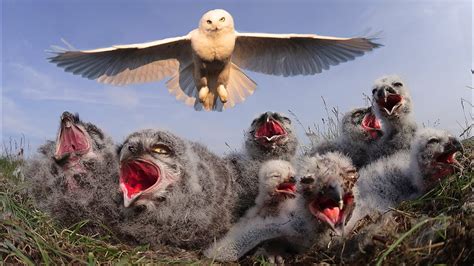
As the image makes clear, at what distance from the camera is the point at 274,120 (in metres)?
4.36

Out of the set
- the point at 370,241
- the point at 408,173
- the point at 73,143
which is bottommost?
the point at 370,241

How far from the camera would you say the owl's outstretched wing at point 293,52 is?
739 cm

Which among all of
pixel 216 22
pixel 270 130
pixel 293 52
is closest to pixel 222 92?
pixel 216 22

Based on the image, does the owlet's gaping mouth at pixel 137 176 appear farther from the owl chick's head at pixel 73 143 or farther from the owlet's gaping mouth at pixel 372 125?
the owlet's gaping mouth at pixel 372 125

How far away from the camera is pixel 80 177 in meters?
3.29

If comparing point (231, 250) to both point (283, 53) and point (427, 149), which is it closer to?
point (427, 149)

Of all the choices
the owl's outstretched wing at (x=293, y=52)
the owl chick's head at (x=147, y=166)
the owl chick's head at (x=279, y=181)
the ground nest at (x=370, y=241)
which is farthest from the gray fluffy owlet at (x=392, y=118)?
the owl's outstretched wing at (x=293, y=52)

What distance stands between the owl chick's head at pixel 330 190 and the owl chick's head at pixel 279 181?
56 centimetres

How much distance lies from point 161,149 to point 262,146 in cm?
131

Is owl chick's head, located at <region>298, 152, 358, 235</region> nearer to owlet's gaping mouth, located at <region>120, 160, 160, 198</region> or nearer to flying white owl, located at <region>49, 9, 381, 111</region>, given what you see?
owlet's gaping mouth, located at <region>120, 160, 160, 198</region>

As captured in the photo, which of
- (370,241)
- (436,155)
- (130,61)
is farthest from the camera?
(130,61)

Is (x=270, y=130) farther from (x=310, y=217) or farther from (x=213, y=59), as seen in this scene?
(x=213, y=59)

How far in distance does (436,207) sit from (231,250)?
1.22 meters

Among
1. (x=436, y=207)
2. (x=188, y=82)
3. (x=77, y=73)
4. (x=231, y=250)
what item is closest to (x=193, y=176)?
(x=231, y=250)
